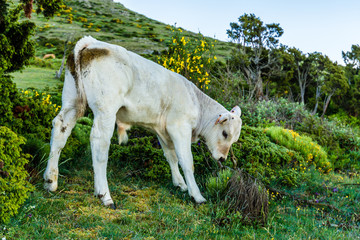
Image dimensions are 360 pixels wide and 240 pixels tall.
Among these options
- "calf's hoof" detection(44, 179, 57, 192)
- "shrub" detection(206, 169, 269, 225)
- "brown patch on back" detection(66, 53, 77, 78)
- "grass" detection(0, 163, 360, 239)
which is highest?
"brown patch on back" detection(66, 53, 77, 78)

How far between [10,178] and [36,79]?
35.8 ft

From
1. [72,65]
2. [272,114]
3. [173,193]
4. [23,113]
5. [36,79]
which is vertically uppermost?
[72,65]

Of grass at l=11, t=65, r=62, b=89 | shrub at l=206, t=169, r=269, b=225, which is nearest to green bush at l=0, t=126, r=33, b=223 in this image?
shrub at l=206, t=169, r=269, b=225

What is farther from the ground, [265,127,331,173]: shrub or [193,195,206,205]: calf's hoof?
[265,127,331,173]: shrub

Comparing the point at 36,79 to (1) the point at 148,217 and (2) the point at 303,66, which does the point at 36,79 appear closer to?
(1) the point at 148,217

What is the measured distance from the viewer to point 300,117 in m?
12.7

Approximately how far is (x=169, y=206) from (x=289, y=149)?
476 cm

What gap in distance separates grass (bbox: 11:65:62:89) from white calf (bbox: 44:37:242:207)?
727cm

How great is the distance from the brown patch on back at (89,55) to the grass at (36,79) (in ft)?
24.3

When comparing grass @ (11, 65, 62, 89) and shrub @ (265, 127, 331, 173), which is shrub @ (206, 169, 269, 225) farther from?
grass @ (11, 65, 62, 89)

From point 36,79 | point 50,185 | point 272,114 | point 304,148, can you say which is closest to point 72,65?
point 50,185

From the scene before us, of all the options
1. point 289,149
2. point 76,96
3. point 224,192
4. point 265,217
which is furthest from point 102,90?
point 289,149

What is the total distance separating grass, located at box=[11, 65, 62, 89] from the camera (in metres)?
12.2

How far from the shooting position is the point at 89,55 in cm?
480
